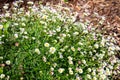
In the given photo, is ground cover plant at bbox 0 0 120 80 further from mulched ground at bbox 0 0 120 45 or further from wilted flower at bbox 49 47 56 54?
mulched ground at bbox 0 0 120 45

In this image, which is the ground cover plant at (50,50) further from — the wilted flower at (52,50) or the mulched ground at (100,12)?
the mulched ground at (100,12)

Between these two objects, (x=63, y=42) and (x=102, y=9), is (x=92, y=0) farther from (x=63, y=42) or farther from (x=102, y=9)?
(x=63, y=42)

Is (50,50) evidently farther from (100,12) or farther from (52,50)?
(100,12)

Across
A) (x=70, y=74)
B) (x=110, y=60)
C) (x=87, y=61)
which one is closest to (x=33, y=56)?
(x=70, y=74)

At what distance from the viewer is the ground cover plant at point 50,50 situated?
3783 millimetres

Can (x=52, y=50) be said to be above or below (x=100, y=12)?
above

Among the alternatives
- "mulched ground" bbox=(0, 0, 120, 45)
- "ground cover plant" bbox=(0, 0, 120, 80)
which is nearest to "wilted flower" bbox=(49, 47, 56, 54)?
"ground cover plant" bbox=(0, 0, 120, 80)

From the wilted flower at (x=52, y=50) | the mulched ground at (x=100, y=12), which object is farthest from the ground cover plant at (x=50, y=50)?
the mulched ground at (x=100, y=12)

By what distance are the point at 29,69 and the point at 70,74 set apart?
51 centimetres

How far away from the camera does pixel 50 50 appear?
394cm

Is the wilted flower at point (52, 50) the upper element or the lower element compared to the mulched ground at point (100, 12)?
upper

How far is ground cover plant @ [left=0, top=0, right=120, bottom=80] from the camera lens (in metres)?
3.78

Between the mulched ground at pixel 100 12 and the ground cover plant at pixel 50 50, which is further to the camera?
the mulched ground at pixel 100 12

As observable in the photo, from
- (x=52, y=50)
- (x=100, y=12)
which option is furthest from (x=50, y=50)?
(x=100, y=12)
